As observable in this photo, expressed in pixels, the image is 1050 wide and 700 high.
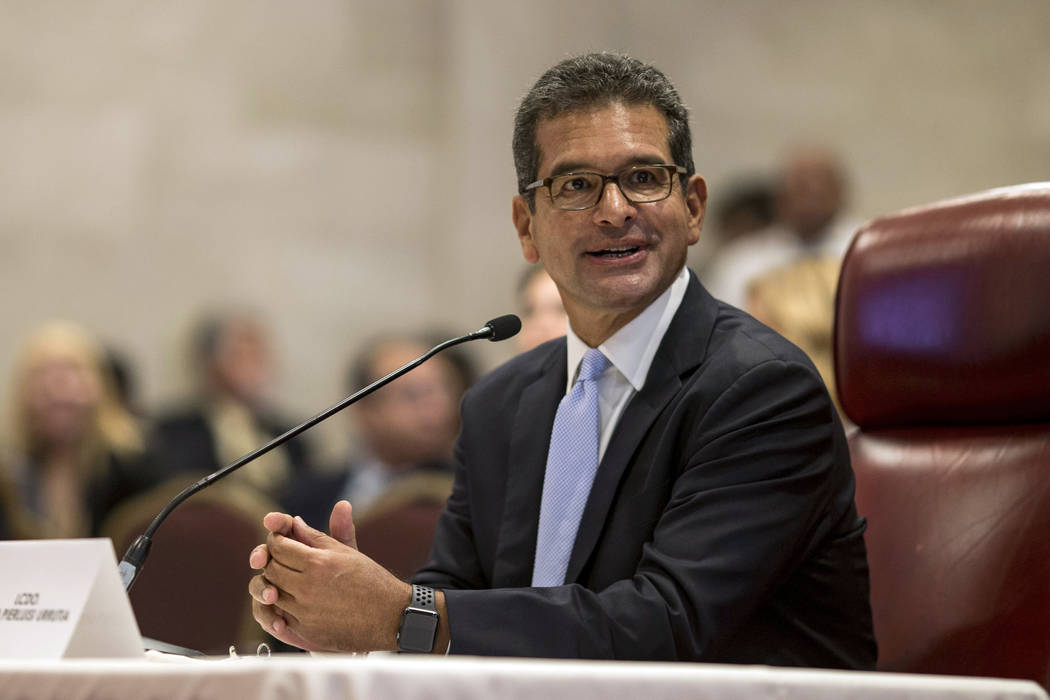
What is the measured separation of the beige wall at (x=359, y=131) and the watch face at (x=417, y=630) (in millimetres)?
4638

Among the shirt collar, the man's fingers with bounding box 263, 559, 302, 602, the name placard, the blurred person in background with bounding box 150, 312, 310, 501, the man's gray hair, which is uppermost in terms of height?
the man's gray hair

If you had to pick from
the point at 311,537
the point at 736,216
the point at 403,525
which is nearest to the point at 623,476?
the point at 311,537

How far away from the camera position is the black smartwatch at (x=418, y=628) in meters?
1.60

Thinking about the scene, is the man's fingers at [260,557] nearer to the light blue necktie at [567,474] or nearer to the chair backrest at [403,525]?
the light blue necktie at [567,474]

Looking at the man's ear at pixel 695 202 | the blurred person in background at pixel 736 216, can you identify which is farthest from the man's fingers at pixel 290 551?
the blurred person in background at pixel 736 216

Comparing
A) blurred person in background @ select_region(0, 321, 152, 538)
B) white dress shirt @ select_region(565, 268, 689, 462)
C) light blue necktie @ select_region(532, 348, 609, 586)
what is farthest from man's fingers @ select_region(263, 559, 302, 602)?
blurred person in background @ select_region(0, 321, 152, 538)

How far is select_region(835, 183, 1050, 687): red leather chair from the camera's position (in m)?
1.91

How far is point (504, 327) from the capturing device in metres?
2.00

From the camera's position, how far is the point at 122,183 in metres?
6.57

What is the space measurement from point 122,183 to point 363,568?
539 cm

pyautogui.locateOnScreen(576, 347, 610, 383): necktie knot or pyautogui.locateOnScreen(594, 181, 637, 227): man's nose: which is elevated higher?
pyautogui.locateOnScreen(594, 181, 637, 227): man's nose

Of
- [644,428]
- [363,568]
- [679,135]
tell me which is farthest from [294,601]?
[679,135]

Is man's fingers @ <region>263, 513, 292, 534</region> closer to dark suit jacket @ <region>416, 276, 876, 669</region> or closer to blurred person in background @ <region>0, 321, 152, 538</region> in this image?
dark suit jacket @ <region>416, 276, 876, 669</region>

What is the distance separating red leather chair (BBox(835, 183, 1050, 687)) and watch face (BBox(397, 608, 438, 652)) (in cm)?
78
